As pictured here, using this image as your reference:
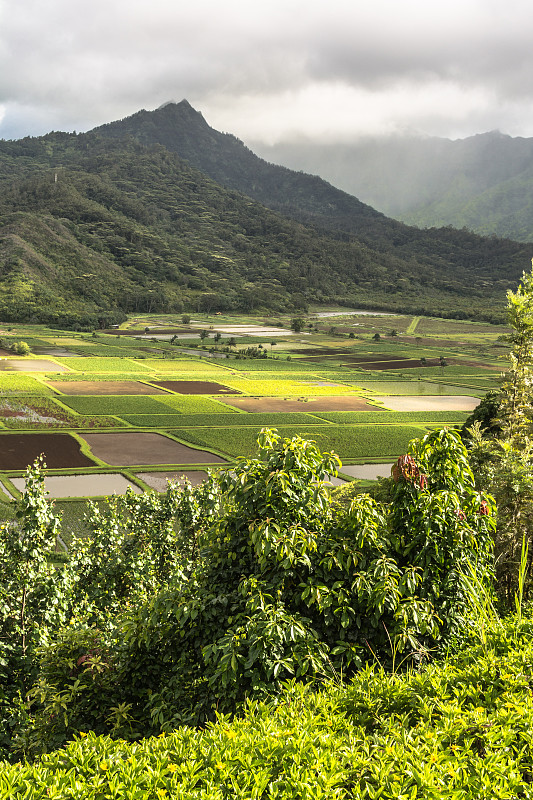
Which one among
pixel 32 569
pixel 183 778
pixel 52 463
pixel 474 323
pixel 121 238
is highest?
pixel 121 238

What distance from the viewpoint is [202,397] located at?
202 ft

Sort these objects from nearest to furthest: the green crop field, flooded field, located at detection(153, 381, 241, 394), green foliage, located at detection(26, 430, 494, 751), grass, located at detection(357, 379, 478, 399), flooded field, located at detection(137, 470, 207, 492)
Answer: green foliage, located at detection(26, 430, 494, 751) < flooded field, located at detection(137, 470, 207, 492) < the green crop field < flooded field, located at detection(153, 381, 241, 394) < grass, located at detection(357, 379, 478, 399)

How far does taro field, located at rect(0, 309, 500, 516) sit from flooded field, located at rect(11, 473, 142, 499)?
0.32ft

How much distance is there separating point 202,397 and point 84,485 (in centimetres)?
2913

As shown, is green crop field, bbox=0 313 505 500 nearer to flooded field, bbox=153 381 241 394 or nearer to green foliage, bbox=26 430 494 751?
flooded field, bbox=153 381 241 394

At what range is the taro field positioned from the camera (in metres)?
38.5

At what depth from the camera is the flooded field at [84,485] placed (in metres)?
31.3

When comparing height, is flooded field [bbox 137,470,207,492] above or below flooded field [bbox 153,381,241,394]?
below

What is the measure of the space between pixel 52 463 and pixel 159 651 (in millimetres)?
30743

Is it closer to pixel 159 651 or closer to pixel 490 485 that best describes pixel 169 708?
pixel 159 651

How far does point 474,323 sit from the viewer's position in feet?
504

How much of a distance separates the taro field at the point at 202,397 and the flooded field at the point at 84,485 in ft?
0.32

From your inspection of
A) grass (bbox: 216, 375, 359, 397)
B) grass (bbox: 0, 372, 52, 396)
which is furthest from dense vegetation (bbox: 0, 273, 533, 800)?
grass (bbox: 216, 375, 359, 397)

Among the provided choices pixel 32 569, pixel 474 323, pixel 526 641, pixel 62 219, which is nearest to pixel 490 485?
pixel 526 641
